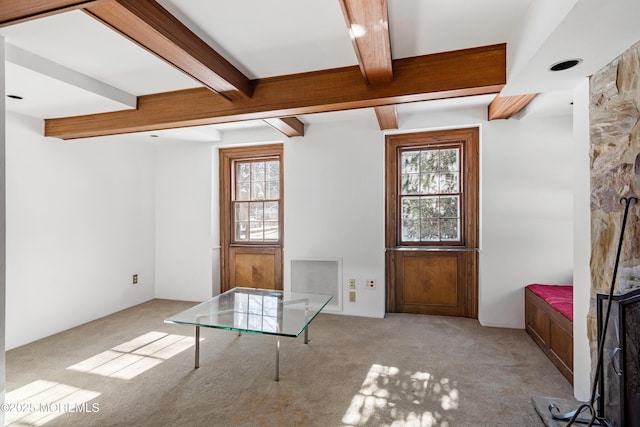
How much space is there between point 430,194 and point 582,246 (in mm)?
1924

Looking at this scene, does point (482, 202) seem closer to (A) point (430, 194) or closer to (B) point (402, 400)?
(A) point (430, 194)

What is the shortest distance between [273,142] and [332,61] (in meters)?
2.02

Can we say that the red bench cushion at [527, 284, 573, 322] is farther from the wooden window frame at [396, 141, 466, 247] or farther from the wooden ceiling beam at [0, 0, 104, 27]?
the wooden ceiling beam at [0, 0, 104, 27]

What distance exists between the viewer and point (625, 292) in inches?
62.9

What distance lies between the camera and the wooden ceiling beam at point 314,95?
2102mm

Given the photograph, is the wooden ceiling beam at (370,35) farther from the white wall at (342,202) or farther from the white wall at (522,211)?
the white wall at (522,211)

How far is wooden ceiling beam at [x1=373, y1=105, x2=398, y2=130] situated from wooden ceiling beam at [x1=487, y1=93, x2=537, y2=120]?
98cm

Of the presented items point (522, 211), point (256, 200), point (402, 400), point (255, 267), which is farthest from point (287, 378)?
point (522, 211)

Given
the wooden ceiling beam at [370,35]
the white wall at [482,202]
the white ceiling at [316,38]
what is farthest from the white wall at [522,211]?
the wooden ceiling beam at [370,35]

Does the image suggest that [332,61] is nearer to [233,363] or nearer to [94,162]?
[233,363]

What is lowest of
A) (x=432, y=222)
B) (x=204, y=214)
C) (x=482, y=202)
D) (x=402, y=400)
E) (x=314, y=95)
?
(x=402, y=400)

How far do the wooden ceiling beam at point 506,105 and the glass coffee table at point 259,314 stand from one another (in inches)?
99.3

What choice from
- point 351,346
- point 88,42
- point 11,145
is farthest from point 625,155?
point 11,145

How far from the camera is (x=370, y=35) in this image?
170 centimetres
